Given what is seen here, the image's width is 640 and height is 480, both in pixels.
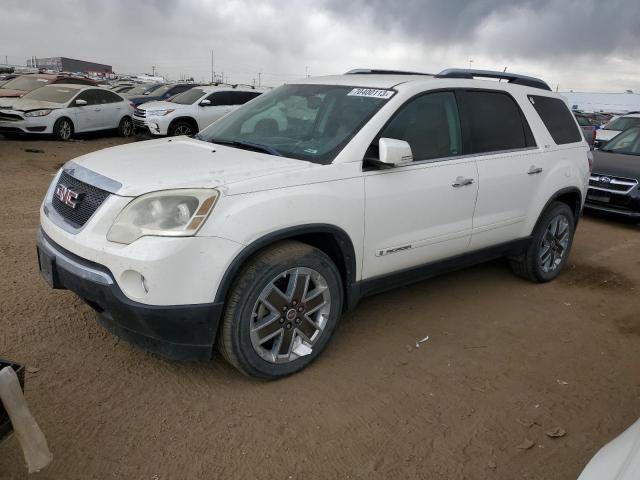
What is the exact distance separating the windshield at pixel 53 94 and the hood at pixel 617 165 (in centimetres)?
1289

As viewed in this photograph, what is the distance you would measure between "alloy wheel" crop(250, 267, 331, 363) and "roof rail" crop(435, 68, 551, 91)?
2151 mm

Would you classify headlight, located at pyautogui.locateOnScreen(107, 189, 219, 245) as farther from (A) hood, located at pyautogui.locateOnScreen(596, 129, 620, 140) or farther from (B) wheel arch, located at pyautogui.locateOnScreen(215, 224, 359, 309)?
(A) hood, located at pyautogui.locateOnScreen(596, 129, 620, 140)

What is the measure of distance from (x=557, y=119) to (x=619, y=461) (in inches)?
161

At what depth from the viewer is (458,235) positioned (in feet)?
13.1

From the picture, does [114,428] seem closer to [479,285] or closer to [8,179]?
[479,285]

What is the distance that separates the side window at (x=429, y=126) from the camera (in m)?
3.62

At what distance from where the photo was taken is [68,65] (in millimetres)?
69188

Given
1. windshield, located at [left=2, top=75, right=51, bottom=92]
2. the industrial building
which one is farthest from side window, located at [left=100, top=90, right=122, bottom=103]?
the industrial building

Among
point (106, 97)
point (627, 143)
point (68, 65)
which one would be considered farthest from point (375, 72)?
point (68, 65)

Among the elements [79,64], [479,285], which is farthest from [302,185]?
[79,64]

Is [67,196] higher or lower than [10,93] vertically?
higher

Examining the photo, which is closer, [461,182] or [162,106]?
[461,182]

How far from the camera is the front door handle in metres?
3.82

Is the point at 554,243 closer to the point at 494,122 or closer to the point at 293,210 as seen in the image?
the point at 494,122
